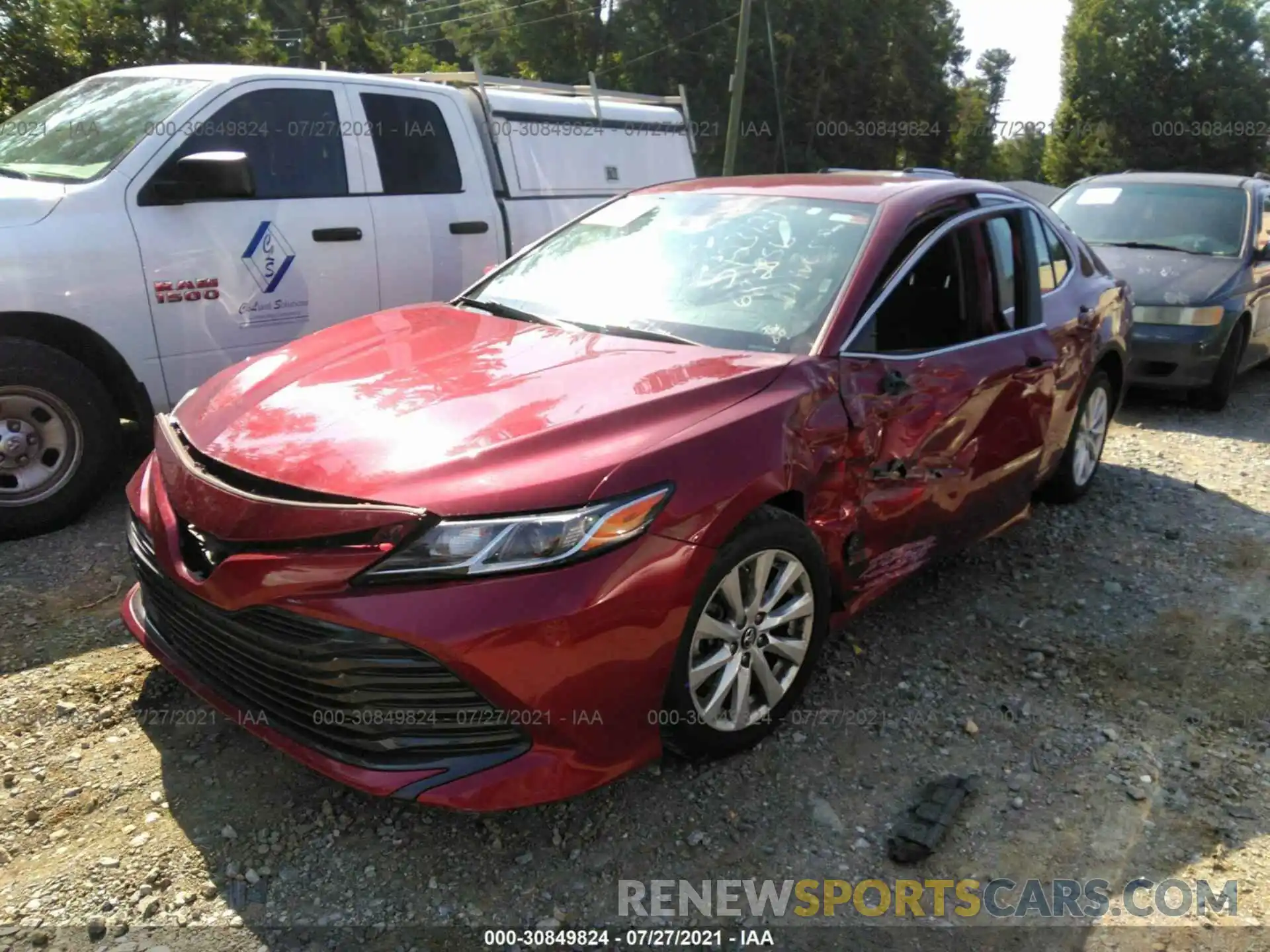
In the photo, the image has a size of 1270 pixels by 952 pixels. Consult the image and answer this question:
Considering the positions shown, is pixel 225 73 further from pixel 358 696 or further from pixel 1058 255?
pixel 1058 255

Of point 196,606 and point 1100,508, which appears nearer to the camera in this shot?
point 196,606

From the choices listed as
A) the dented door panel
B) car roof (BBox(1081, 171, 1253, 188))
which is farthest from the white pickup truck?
car roof (BBox(1081, 171, 1253, 188))

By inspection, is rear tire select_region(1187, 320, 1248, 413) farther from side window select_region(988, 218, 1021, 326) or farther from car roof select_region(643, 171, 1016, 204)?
side window select_region(988, 218, 1021, 326)

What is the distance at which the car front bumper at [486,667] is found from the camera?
7.67ft

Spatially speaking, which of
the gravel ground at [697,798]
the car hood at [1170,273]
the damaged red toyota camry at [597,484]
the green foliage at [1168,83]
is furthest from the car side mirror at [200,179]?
the green foliage at [1168,83]

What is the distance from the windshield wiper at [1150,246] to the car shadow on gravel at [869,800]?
4.99 metres

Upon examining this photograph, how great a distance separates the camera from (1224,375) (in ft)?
25.4

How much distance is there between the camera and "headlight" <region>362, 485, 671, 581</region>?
2.36 meters

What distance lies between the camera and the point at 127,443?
5.57 m

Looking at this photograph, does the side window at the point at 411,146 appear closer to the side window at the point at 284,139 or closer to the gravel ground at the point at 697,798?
the side window at the point at 284,139

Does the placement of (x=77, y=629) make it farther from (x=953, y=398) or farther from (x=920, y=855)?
(x=953, y=398)

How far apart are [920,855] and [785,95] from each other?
40.3 metres

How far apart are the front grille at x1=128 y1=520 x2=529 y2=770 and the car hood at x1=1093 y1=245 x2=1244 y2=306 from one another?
21.8ft

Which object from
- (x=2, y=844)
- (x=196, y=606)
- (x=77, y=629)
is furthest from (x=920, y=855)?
(x=77, y=629)
